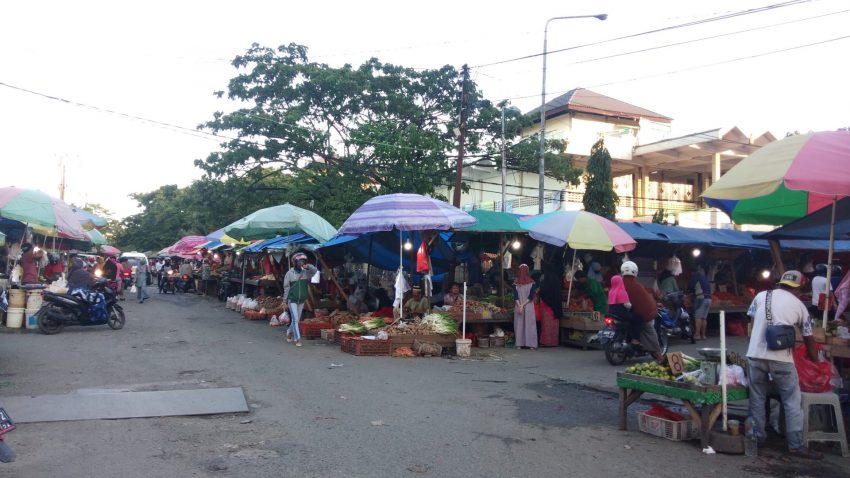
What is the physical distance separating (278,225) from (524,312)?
23.4ft

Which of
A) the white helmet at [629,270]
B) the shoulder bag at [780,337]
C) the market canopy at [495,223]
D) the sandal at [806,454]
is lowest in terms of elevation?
the sandal at [806,454]

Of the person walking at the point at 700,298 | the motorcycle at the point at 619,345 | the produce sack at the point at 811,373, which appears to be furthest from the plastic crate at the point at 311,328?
the produce sack at the point at 811,373

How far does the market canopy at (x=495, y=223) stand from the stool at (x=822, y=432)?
331 inches

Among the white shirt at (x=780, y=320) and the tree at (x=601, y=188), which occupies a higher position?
the tree at (x=601, y=188)

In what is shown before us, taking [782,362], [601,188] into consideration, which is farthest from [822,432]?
[601,188]

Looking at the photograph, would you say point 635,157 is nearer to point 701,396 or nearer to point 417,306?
point 417,306

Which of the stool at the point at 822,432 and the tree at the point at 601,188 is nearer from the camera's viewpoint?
the stool at the point at 822,432

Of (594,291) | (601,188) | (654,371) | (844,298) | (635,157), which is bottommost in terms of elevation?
(654,371)

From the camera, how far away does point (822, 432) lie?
20.0 feet

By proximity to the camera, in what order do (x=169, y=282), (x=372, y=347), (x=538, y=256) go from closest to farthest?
(x=372, y=347), (x=538, y=256), (x=169, y=282)

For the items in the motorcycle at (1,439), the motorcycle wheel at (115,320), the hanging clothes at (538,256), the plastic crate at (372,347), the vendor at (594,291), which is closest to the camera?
the motorcycle at (1,439)

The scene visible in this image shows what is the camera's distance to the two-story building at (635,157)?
96.9 feet

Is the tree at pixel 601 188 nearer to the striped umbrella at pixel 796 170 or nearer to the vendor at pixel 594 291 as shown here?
the vendor at pixel 594 291

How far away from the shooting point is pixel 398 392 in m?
8.67
